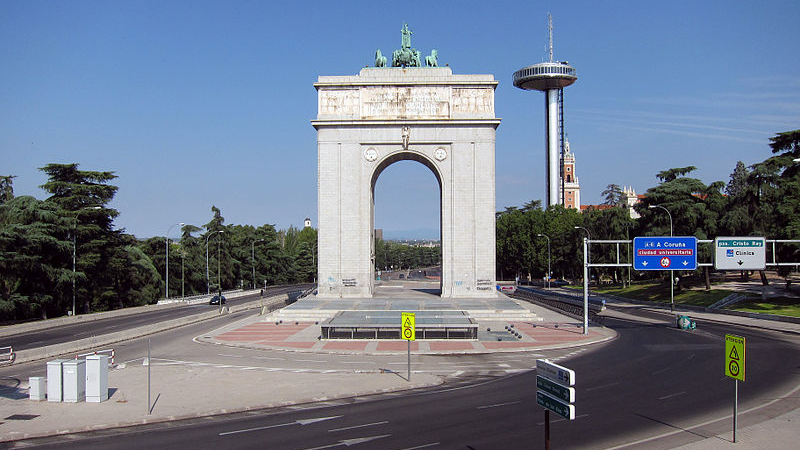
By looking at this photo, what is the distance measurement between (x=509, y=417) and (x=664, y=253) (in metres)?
23.8

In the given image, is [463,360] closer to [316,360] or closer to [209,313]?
[316,360]

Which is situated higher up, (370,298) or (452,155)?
(452,155)

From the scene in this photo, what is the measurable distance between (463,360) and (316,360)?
7.52 meters

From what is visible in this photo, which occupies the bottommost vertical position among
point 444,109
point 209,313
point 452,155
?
point 209,313

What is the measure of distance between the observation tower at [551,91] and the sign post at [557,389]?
153 metres

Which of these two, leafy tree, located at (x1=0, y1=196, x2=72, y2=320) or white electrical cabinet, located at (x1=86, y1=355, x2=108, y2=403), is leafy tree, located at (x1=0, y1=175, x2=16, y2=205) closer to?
leafy tree, located at (x1=0, y1=196, x2=72, y2=320)

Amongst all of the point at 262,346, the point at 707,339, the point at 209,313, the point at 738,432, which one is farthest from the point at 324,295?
the point at 738,432

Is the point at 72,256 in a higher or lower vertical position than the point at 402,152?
lower

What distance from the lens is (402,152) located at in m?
58.6

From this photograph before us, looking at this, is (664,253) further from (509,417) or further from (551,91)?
(551,91)

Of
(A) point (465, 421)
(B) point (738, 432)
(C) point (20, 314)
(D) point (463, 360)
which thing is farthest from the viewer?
(C) point (20, 314)

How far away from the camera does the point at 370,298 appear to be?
57281mm

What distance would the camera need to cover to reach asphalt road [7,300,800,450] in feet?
54.3

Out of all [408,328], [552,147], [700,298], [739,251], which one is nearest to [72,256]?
[408,328]
